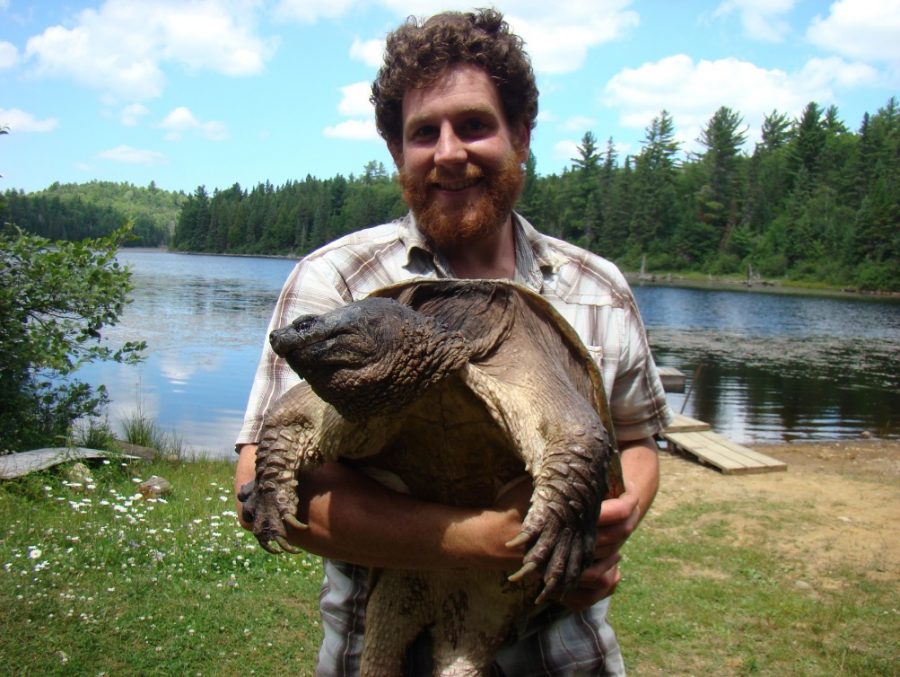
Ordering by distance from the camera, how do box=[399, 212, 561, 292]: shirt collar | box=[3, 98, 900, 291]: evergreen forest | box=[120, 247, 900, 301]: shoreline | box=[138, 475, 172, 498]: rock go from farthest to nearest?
1. box=[3, 98, 900, 291]: evergreen forest
2. box=[120, 247, 900, 301]: shoreline
3. box=[138, 475, 172, 498]: rock
4. box=[399, 212, 561, 292]: shirt collar

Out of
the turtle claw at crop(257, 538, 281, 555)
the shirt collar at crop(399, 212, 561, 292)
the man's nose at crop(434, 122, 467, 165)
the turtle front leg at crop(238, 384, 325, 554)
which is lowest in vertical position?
the turtle claw at crop(257, 538, 281, 555)

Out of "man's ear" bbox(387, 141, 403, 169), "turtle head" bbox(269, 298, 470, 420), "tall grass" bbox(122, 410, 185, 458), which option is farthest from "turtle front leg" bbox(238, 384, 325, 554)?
"tall grass" bbox(122, 410, 185, 458)

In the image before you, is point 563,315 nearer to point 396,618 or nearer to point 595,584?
point 595,584

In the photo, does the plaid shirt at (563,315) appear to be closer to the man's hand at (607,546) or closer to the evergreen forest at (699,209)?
the man's hand at (607,546)

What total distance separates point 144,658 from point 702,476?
704cm

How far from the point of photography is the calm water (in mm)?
14008

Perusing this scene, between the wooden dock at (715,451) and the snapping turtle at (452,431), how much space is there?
326 inches

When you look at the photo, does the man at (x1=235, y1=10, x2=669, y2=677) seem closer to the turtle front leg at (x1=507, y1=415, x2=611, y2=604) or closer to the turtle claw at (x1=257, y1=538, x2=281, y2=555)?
the turtle claw at (x1=257, y1=538, x2=281, y2=555)

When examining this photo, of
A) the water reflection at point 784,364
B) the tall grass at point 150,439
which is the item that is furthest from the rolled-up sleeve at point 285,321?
the water reflection at point 784,364

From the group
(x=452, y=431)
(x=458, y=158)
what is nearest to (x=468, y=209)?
(x=458, y=158)

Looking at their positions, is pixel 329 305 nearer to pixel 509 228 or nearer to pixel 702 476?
pixel 509 228

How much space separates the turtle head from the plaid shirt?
0.65m

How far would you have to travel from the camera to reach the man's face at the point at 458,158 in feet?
7.13

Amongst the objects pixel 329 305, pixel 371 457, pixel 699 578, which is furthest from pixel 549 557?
pixel 699 578
